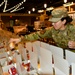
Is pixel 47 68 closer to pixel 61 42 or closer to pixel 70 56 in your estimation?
pixel 70 56

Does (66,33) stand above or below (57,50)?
above

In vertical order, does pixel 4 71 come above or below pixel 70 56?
below

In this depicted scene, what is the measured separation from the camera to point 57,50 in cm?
183

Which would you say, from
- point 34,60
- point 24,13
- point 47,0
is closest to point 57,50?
point 34,60

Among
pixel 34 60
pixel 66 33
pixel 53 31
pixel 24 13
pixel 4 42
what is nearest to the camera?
pixel 34 60

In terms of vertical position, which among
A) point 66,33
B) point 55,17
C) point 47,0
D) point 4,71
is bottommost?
point 4,71

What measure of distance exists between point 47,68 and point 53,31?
67 centimetres

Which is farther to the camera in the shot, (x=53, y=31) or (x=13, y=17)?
(x=13, y=17)

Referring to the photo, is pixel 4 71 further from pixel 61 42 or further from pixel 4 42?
pixel 4 42

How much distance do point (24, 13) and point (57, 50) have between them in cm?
1787

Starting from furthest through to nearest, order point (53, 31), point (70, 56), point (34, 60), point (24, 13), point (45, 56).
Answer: point (24, 13), point (53, 31), point (34, 60), point (45, 56), point (70, 56)

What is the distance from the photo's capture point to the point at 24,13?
19.4 meters

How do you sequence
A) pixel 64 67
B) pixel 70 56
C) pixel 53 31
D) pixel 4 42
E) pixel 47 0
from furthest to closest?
pixel 47 0, pixel 4 42, pixel 53 31, pixel 70 56, pixel 64 67

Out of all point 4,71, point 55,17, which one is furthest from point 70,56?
point 4,71
